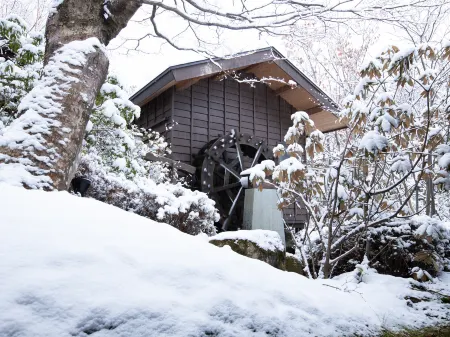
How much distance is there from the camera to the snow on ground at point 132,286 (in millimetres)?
938

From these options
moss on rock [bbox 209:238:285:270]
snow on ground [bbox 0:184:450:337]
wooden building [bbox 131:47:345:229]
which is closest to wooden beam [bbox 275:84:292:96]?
wooden building [bbox 131:47:345:229]

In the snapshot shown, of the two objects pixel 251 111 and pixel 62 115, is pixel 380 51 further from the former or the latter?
pixel 251 111

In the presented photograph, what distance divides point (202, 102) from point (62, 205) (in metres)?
8.76

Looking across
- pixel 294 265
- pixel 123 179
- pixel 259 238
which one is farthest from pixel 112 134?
pixel 294 265

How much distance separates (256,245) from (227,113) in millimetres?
7445

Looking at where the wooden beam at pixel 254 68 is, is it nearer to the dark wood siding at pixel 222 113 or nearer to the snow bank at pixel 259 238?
the dark wood siding at pixel 222 113

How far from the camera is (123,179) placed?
5711 mm

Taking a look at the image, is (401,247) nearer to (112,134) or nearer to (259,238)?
(259,238)

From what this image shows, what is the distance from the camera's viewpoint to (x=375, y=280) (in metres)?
3.14

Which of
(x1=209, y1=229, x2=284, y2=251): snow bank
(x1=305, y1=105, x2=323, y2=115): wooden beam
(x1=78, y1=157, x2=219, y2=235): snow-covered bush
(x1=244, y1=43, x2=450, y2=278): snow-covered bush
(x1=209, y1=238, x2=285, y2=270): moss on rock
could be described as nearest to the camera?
(x1=244, y1=43, x2=450, y2=278): snow-covered bush

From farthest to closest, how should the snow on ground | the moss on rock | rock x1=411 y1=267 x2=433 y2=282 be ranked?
the moss on rock
rock x1=411 y1=267 x2=433 y2=282
the snow on ground

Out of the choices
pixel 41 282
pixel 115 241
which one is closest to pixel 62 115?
pixel 115 241

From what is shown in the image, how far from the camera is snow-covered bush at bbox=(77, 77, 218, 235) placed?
211 inches

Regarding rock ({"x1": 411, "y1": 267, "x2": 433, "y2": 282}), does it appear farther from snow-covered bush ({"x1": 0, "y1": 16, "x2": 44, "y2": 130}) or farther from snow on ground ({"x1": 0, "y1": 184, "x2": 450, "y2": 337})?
snow-covered bush ({"x1": 0, "y1": 16, "x2": 44, "y2": 130})
